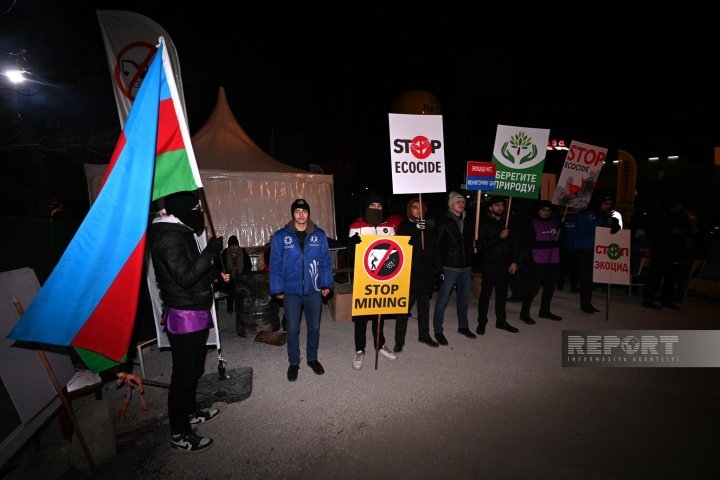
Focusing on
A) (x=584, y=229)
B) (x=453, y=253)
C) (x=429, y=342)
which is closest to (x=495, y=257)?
(x=453, y=253)

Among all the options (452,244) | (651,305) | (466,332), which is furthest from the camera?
(651,305)

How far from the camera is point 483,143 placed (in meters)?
21.3

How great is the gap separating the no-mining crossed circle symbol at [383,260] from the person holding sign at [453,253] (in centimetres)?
102

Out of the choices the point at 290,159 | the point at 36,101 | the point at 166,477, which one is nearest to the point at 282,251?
the point at 166,477

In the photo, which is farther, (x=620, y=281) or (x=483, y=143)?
(x=483, y=143)

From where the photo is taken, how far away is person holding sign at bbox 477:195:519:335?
17.3ft

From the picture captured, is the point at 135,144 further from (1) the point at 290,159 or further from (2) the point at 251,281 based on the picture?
(1) the point at 290,159

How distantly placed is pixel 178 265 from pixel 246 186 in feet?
19.3

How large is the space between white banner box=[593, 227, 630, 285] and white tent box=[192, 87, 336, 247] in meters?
5.87

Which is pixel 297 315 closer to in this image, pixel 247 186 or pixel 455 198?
pixel 455 198

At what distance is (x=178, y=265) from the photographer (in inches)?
100

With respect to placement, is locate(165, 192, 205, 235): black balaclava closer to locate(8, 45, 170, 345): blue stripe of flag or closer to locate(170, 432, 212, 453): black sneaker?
locate(8, 45, 170, 345): blue stripe of flag

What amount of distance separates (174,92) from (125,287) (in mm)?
1500

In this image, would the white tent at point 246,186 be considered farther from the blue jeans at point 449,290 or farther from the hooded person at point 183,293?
the hooded person at point 183,293
